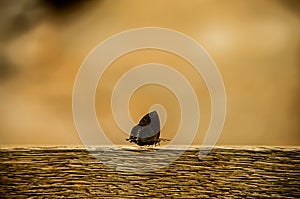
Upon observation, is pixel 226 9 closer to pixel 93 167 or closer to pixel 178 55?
pixel 178 55

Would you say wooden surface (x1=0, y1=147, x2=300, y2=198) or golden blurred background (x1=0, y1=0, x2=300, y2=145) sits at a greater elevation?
golden blurred background (x1=0, y1=0, x2=300, y2=145)

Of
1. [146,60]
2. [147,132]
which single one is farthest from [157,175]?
[146,60]

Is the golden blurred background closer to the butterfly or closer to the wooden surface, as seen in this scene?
the butterfly

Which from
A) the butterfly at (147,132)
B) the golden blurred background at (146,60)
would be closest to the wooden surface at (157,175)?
the butterfly at (147,132)

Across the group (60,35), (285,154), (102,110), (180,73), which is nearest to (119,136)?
(102,110)

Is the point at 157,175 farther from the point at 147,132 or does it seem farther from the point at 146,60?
the point at 146,60

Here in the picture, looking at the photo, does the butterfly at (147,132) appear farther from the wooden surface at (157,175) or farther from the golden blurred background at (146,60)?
the golden blurred background at (146,60)

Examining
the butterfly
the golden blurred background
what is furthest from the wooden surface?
the golden blurred background
